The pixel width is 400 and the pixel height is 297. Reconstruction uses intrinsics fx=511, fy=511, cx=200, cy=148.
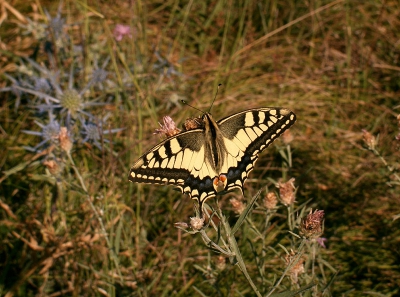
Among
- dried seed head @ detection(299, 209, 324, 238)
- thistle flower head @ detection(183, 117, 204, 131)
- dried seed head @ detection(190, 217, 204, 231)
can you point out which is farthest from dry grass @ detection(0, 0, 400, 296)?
thistle flower head @ detection(183, 117, 204, 131)

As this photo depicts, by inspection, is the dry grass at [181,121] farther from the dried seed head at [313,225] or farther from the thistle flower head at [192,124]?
the thistle flower head at [192,124]

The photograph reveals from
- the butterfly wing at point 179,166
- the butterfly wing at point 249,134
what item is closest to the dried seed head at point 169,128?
the butterfly wing at point 179,166

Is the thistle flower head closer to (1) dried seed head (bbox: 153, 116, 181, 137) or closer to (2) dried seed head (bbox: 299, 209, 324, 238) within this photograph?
(1) dried seed head (bbox: 153, 116, 181, 137)

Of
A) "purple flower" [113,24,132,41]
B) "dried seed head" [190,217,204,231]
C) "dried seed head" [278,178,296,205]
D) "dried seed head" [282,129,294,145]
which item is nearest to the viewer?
"dried seed head" [190,217,204,231]

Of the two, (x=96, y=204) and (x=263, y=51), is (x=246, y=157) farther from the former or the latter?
(x=263, y=51)

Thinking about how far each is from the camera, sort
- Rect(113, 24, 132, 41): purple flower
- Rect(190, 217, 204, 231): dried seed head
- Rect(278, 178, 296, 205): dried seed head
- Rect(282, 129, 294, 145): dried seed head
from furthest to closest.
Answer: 1. Rect(113, 24, 132, 41): purple flower
2. Rect(282, 129, 294, 145): dried seed head
3. Rect(278, 178, 296, 205): dried seed head
4. Rect(190, 217, 204, 231): dried seed head

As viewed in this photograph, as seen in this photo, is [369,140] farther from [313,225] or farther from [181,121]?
[181,121]

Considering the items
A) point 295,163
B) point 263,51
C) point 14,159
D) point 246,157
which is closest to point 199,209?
point 246,157
